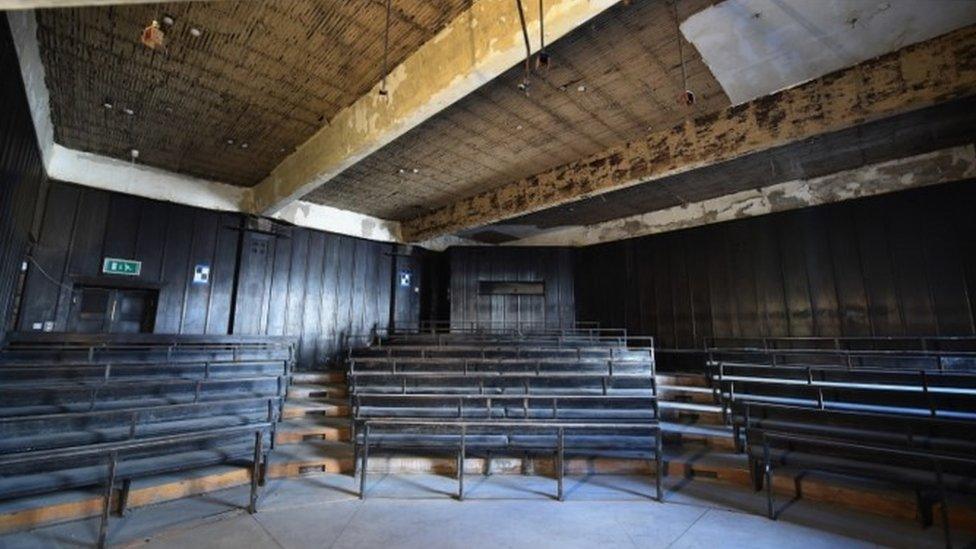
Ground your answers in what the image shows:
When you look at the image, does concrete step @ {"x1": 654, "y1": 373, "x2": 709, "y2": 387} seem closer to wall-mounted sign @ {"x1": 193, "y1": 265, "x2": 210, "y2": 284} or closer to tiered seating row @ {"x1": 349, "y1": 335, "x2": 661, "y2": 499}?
tiered seating row @ {"x1": 349, "y1": 335, "x2": 661, "y2": 499}

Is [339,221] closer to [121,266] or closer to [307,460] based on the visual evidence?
[121,266]

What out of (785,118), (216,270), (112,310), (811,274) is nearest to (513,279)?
(811,274)

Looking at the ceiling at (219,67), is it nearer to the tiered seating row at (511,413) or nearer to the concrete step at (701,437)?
the tiered seating row at (511,413)

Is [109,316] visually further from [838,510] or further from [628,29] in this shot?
[838,510]

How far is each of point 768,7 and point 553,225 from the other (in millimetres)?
7778

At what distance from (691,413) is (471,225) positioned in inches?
214

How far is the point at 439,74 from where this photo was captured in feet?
13.9

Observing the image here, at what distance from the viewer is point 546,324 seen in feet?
37.5

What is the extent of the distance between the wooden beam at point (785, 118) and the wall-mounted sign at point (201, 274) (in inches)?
241

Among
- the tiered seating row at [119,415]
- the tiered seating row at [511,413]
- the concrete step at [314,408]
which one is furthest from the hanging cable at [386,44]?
the concrete step at [314,408]

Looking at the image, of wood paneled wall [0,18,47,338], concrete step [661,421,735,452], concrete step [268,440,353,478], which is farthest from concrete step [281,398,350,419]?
concrete step [661,421,735,452]

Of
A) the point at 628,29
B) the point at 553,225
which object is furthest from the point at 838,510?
the point at 553,225

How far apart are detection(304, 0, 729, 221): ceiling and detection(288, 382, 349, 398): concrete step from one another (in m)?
3.88

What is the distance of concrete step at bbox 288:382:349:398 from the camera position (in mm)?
6656
